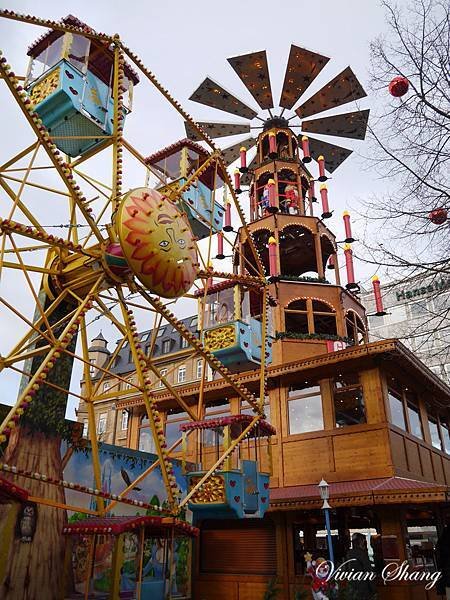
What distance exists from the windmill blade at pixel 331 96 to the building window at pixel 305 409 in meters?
12.9

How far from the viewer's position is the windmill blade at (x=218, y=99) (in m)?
22.4

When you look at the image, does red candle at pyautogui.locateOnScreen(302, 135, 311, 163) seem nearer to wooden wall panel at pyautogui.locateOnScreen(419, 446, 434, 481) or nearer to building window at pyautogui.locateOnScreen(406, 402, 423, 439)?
building window at pyautogui.locateOnScreen(406, 402, 423, 439)

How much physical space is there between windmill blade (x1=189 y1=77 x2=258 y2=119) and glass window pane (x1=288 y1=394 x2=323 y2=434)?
14267 mm

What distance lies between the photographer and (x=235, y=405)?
17438mm

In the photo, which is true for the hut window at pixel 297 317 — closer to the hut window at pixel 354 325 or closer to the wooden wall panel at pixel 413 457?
the hut window at pixel 354 325

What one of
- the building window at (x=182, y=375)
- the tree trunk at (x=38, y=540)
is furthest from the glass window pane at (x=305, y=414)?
the building window at (x=182, y=375)

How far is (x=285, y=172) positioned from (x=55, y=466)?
19.6m

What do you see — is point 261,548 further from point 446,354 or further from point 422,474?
point 446,354

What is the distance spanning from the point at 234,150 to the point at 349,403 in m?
15.2

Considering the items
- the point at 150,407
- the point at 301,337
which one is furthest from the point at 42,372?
the point at 301,337

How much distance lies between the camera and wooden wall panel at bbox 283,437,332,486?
14.8 m

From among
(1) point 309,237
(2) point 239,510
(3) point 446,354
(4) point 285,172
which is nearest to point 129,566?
(2) point 239,510

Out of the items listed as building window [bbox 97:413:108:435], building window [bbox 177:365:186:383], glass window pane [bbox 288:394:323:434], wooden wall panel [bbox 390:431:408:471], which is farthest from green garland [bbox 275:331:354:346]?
building window [bbox 97:413:108:435]

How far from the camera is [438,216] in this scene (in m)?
8.00
